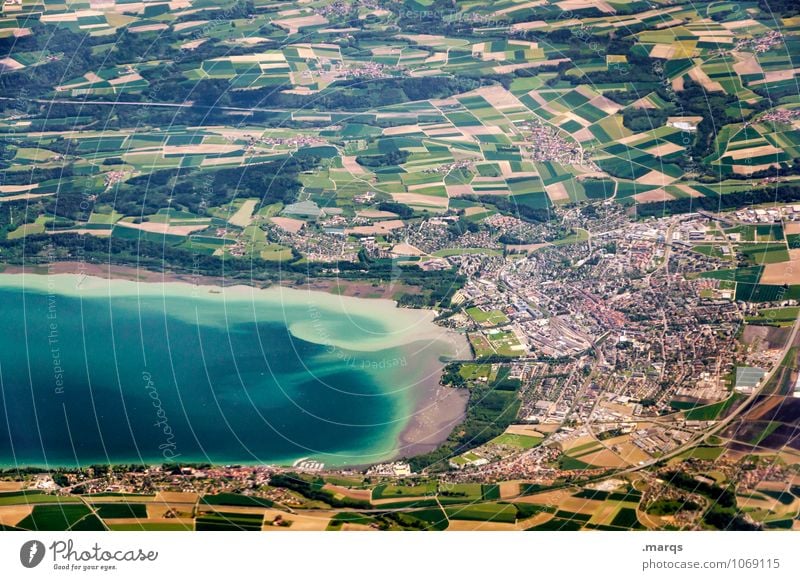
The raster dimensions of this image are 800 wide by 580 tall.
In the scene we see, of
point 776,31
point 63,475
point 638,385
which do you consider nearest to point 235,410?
point 63,475
